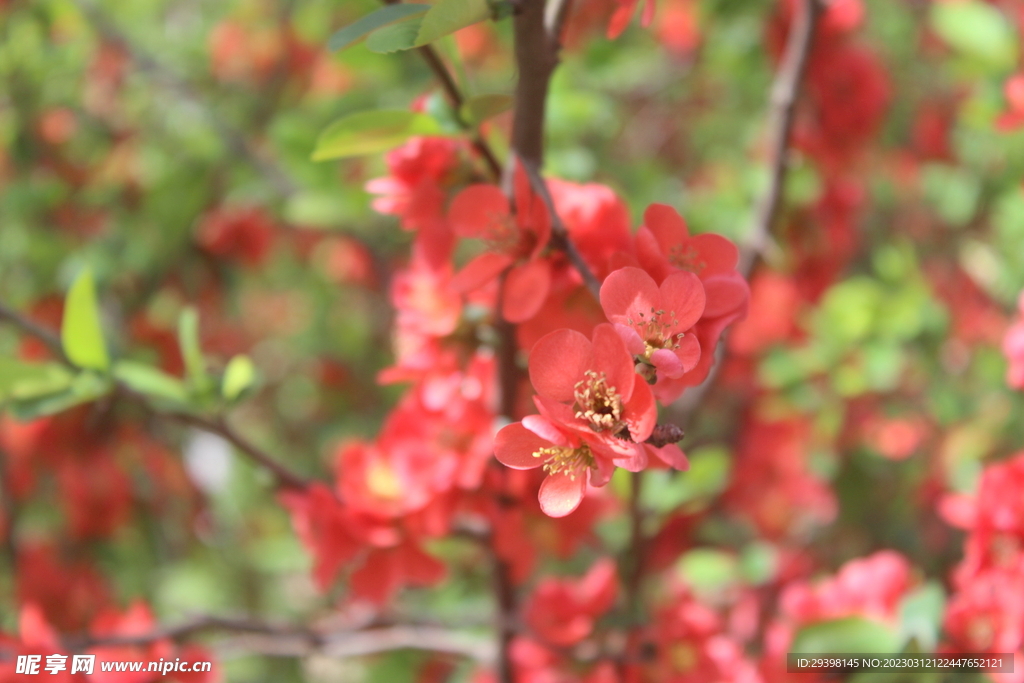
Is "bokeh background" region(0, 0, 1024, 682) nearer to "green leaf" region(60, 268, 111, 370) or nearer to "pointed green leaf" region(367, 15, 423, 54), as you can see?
"green leaf" region(60, 268, 111, 370)

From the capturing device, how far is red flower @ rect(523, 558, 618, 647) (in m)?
0.96

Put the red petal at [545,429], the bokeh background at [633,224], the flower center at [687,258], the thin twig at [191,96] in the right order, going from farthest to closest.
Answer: the thin twig at [191,96] < the bokeh background at [633,224] < the flower center at [687,258] < the red petal at [545,429]

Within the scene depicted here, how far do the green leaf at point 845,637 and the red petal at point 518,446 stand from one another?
53cm

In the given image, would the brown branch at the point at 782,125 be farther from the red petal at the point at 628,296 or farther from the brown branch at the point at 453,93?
the red petal at the point at 628,296

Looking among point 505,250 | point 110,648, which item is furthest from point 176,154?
point 505,250

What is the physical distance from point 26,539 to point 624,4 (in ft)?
5.58

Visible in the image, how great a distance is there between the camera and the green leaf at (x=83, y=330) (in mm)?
821

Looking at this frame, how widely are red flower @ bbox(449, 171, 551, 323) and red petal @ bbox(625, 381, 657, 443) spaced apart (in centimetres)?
12

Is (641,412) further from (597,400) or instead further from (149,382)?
(149,382)

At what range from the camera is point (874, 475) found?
5.24ft

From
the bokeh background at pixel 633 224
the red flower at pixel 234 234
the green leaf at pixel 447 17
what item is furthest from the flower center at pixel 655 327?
the red flower at pixel 234 234

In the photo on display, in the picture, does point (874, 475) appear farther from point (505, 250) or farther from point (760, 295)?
point (505, 250)

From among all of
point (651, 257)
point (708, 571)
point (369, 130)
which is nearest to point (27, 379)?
point (369, 130)

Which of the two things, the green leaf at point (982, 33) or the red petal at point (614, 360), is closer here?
the red petal at point (614, 360)
